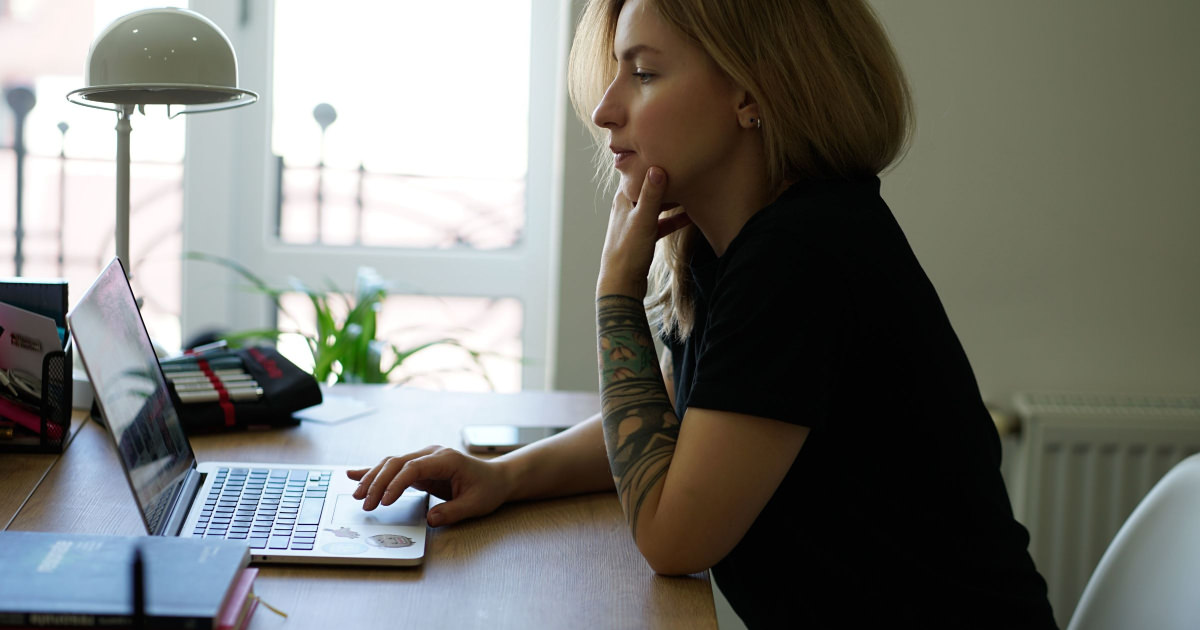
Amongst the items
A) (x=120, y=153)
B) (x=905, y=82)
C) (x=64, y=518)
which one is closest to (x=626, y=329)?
(x=905, y=82)

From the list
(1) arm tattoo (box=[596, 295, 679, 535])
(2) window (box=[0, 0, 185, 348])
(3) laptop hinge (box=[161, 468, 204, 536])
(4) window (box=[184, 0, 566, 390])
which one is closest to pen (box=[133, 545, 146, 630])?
(3) laptop hinge (box=[161, 468, 204, 536])

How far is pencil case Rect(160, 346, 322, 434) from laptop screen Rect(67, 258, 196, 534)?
215mm

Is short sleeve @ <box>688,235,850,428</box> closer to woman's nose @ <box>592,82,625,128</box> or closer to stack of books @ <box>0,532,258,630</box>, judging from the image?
woman's nose @ <box>592,82,625,128</box>

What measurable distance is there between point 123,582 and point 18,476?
48 cm

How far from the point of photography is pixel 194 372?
139 centimetres

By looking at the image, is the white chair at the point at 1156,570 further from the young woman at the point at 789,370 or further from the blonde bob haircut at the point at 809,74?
the blonde bob haircut at the point at 809,74

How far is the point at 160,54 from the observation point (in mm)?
1202

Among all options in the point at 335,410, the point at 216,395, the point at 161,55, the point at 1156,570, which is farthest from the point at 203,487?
the point at 1156,570

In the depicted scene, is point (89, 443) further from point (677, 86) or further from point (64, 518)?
point (677, 86)

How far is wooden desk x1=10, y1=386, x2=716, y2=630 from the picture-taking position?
81 cm

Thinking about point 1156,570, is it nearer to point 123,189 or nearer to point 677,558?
point 677,558

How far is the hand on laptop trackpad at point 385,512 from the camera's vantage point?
978 millimetres

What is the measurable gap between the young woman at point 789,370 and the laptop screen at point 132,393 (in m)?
0.18

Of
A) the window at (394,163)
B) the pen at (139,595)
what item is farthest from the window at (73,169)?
the pen at (139,595)
